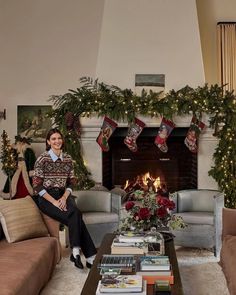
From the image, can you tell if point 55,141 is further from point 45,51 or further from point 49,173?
point 45,51

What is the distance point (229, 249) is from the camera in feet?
10.6

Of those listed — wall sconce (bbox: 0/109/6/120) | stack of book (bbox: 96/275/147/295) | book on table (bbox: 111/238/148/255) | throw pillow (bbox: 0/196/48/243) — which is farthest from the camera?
wall sconce (bbox: 0/109/6/120)

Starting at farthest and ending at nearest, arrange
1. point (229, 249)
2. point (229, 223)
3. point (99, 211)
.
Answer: point (99, 211) < point (229, 223) < point (229, 249)

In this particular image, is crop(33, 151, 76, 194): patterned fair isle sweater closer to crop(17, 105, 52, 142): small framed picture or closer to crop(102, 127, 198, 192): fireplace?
crop(102, 127, 198, 192): fireplace

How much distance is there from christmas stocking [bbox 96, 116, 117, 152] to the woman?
5.95ft

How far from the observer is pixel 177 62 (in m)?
6.05

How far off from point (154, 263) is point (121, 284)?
411 millimetres

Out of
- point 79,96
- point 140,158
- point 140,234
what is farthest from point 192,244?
point 79,96

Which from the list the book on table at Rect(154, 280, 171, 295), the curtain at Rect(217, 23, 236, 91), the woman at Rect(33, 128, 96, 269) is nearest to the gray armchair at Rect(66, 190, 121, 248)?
the woman at Rect(33, 128, 96, 269)

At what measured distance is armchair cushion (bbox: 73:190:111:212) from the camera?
4.81 metres

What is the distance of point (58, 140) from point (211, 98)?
105 inches

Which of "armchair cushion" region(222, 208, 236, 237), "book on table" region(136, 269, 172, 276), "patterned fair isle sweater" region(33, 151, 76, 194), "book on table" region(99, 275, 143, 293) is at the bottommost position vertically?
"book on table" region(136, 269, 172, 276)

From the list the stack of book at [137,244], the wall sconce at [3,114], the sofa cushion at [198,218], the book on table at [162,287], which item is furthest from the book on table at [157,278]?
the wall sconce at [3,114]

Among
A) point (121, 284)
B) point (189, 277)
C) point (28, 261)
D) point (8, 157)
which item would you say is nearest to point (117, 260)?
point (121, 284)
